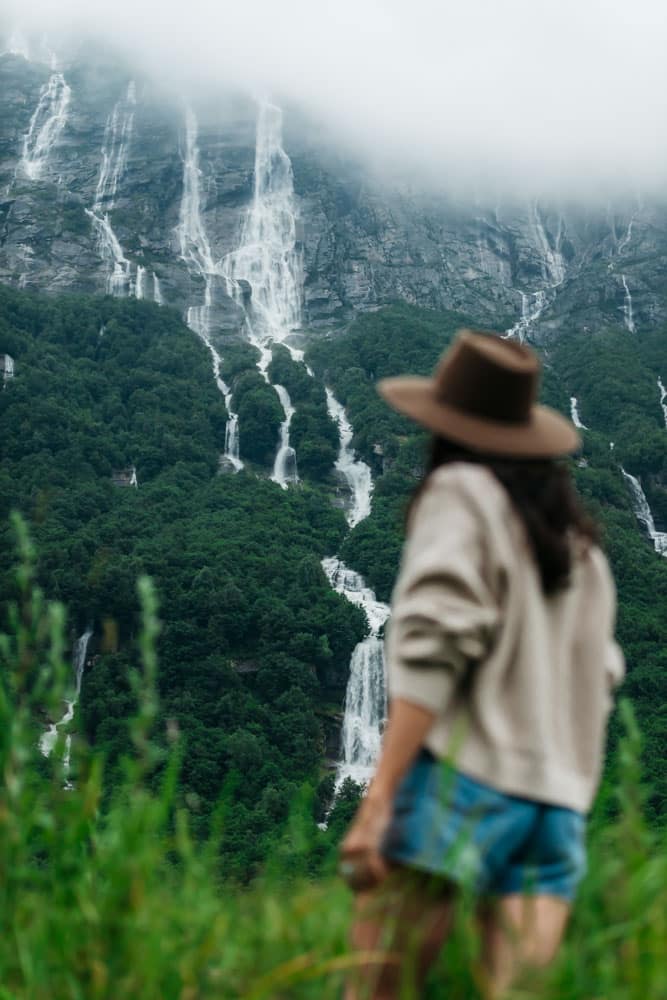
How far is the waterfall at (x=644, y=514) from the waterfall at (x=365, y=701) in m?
19.9

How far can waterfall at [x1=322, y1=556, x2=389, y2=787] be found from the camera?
3438cm

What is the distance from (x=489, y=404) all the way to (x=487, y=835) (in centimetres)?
93

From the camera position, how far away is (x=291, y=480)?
60938 millimetres

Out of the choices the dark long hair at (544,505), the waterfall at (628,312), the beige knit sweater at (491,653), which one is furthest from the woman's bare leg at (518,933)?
the waterfall at (628,312)

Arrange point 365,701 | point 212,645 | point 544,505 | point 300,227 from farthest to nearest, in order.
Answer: point 300,227
point 212,645
point 365,701
point 544,505

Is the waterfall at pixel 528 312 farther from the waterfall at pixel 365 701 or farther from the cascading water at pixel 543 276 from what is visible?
the waterfall at pixel 365 701

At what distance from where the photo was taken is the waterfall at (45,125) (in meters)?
103

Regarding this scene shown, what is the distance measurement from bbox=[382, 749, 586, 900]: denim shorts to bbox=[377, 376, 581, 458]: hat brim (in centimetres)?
68

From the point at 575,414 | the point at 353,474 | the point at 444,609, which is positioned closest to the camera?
the point at 444,609

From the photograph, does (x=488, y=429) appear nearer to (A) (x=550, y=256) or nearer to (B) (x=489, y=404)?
(B) (x=489, y=404)

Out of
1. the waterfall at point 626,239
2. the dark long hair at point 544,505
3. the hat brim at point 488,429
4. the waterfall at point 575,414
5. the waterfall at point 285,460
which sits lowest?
the waterfall at point 285,460

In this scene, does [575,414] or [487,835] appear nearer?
[487,835]

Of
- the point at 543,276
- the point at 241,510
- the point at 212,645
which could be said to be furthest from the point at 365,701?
the point at 543,276

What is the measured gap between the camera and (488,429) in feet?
7.41
